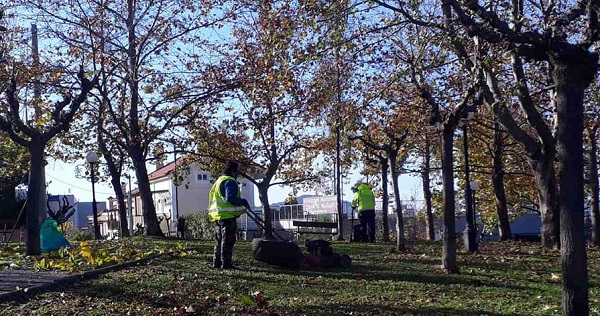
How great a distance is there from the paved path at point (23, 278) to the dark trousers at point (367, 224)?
10.7 m

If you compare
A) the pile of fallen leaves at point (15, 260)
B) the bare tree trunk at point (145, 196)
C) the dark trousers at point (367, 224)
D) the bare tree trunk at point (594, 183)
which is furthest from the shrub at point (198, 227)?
the pile of fallen leaves at point (15, 260)

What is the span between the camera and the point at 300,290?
9750 millimetres

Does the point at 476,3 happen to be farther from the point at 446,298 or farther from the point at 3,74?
the point at 3,74

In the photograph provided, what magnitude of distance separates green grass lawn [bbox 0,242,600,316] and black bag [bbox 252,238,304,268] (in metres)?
0.18

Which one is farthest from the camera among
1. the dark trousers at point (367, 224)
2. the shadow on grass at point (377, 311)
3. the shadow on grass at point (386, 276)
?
the dark trousers at point (367, 224)

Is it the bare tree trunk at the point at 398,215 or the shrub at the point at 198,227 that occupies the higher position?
the bare tree trunk at the point at 398,215

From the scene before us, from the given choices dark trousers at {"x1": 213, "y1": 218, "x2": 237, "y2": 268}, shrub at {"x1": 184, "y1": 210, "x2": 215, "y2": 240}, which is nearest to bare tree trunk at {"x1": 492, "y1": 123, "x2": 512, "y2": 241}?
shrub at {"x1": 184, "y1": 210, "x2": 215, "y2": 240}

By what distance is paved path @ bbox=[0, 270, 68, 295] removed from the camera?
377 inches

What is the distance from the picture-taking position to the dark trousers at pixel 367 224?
2011 centimetres

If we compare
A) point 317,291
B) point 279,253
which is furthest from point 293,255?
point 317,291

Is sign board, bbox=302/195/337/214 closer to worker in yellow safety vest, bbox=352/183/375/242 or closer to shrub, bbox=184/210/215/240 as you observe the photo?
shrub, bbox=184/210/215/240

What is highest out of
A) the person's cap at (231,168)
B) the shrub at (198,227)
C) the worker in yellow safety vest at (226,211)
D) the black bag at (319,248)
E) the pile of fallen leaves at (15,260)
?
the person's cap at (231,168)

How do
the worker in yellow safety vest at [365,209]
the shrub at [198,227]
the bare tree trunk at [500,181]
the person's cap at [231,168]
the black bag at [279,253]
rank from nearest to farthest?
the black bag at [279,253] < the person's cap at [231,168] < the worker in yellow safety vest at [365,209] < the bare tree trunk at [500,181] < the shrub at [198,227]

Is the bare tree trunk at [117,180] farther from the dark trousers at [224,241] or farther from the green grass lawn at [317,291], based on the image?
the dark trousers at [224,241]
